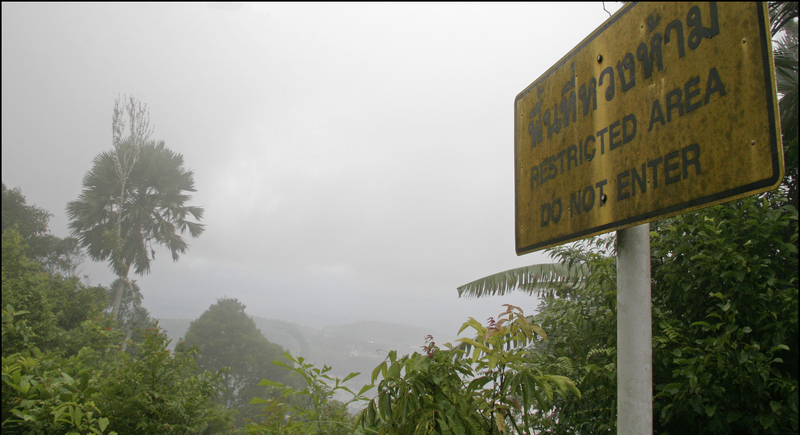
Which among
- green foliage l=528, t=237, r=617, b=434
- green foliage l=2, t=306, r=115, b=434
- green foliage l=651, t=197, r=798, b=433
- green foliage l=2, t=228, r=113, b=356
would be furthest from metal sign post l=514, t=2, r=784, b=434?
green foliage l=2, t=228, r=113, b=356

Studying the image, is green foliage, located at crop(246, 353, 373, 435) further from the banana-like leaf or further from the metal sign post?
the banana-like leaf

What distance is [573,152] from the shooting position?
4.61ft

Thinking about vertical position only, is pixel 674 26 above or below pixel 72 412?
above

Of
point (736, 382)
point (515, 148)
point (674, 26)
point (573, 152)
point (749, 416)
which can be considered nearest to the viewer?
point (674, 26)

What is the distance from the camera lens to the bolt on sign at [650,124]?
0.92 meters

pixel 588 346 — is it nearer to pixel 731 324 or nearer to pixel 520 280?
pixel 731 324

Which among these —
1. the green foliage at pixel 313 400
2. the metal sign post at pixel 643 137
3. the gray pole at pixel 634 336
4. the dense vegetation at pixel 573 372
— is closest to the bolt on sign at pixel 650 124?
the metal sign post at pixel 643 137

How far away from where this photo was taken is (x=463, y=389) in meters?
1.69

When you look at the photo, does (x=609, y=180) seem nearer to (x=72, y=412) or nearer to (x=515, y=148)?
(x=515, y=148)

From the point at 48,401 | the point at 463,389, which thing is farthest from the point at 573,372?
the point at 48,401

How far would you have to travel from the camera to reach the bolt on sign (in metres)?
0.92

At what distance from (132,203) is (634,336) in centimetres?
2894

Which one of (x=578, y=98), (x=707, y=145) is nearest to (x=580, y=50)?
(x=578, y=98)

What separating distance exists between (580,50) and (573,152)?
41 centimetres
